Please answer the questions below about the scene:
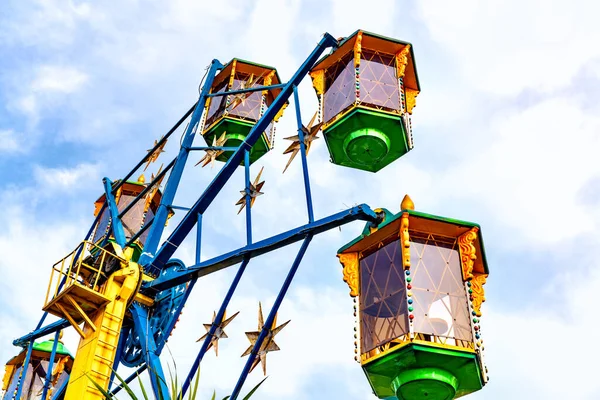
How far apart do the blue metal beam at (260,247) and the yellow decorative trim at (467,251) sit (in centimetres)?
143

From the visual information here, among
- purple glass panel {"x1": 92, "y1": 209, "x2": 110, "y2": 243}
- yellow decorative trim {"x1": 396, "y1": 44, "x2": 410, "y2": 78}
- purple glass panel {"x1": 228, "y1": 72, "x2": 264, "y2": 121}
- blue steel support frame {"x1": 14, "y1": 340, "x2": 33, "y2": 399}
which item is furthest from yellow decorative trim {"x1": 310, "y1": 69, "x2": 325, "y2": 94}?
blue steel support frame {"x1": 14, "y1": 340, "x2": 33, "y2": 399}

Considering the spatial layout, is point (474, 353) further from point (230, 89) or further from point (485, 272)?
point (230, 89)

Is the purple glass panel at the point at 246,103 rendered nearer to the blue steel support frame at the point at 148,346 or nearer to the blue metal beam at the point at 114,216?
the blue metal beam at the point at 114,216

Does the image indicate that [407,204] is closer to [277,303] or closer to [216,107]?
[277,303]

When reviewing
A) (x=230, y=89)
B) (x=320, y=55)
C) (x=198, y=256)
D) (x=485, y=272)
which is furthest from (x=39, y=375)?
(x=485, y=272)

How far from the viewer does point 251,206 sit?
14.5 m

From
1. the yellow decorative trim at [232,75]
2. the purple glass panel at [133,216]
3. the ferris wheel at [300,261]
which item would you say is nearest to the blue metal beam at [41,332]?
the ferris wheel at [300,261]

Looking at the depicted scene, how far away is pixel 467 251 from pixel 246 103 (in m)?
8.04

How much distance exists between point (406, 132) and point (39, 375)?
35.4ft

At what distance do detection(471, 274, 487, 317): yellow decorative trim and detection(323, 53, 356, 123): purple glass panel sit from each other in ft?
13.6

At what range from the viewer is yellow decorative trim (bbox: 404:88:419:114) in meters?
15.7

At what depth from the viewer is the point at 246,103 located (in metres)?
18.4

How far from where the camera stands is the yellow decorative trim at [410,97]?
15.7 metres

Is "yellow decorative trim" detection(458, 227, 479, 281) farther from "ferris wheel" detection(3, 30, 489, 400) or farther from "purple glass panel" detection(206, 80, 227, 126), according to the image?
"purple glass panel" detection(206, 80, 227, 126)
